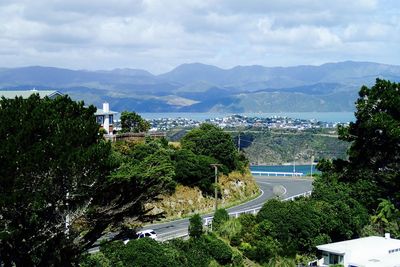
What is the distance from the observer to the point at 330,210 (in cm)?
3756

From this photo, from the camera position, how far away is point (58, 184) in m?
17.1

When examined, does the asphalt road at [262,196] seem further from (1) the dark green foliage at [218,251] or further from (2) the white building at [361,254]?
(2) the white building at [361,254]

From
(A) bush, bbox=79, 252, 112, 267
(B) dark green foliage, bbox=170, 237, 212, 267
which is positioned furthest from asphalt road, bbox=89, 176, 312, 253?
(B) dark green foliage, bbox=170, 237, 212, 267

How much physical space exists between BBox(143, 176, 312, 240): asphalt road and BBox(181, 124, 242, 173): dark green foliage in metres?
4.16

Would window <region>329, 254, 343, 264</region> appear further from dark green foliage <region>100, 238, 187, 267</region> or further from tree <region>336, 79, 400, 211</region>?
dark green foliage <region>100, 238, 187, 267</region>

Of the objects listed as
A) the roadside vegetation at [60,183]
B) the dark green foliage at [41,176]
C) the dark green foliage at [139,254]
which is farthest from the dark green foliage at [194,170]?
the dark green foliage at [41,176]

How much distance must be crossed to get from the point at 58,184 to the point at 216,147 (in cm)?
3442

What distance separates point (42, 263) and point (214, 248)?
43.9 ft

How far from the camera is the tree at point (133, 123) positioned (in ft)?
196

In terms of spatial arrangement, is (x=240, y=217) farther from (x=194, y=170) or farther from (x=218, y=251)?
(x=194, y=170)

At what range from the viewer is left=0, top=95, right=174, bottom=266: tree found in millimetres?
15953

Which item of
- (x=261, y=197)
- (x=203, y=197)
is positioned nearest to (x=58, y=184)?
(x=203, y=197)

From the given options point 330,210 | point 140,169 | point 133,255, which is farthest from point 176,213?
point 140,169

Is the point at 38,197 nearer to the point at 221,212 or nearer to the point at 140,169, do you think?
the point at 140,169
